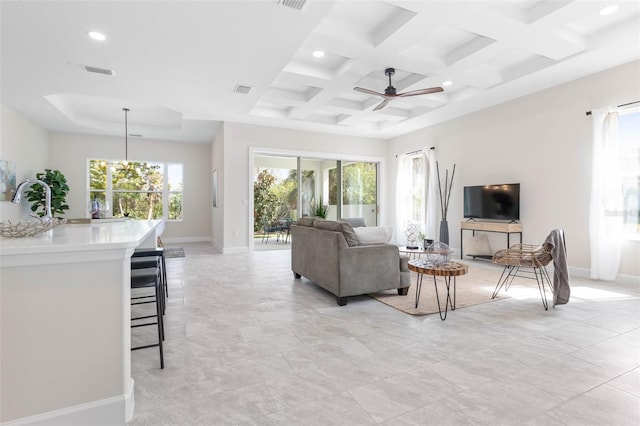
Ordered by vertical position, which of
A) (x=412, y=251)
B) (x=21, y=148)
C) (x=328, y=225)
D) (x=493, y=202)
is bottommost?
(x=412, y=251)

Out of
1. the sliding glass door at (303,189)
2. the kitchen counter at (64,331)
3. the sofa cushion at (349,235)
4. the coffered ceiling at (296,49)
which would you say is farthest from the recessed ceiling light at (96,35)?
the sliding glass door at (303,189)

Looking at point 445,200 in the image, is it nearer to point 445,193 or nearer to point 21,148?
point 445,193

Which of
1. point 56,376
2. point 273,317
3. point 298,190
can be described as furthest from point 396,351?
point 298,190

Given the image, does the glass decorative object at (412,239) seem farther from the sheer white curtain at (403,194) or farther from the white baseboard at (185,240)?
the white baseboard at (185,240)

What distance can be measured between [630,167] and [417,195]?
4.01 metres

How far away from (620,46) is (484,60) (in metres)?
1.47

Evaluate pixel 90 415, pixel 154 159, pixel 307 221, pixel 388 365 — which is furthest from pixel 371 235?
pixel 154 159

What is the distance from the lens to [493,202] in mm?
5711

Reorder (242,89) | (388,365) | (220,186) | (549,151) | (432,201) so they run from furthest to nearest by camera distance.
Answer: (220,186) → (432,201) → (549,151) → (242,89) → (388,365)

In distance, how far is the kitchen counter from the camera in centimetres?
136

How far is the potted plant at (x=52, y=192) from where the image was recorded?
6.59 m

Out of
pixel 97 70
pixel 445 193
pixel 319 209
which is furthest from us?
pixel 319 209

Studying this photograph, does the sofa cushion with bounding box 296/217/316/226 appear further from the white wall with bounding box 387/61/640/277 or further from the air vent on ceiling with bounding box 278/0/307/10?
the white wall with bounding box 387/61/640/277

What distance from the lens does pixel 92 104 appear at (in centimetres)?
627
